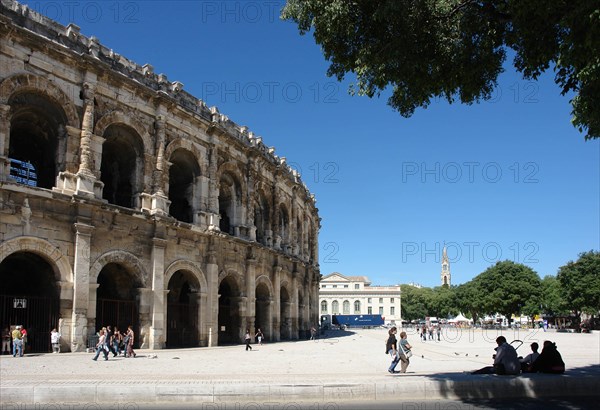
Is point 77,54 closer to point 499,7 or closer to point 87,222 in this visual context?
point 87,222

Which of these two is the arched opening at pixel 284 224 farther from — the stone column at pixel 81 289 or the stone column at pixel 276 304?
the stone column at pixel 81 289

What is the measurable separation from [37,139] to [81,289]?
6.53 metres

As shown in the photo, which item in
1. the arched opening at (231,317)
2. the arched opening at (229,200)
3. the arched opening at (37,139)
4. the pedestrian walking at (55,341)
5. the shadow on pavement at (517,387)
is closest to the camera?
the shadow on pavement at (517,387)

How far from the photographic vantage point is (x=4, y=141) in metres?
17.0

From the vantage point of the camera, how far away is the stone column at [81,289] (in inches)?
708

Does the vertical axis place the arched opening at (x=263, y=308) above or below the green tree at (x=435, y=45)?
below

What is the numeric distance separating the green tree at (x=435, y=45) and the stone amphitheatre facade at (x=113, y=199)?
11.9 m

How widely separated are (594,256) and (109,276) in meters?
44.0

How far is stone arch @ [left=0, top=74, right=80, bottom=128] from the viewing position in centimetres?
1723

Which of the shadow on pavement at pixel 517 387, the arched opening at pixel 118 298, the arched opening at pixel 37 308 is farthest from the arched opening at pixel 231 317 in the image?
the shadow on pavement at pixel 517 387

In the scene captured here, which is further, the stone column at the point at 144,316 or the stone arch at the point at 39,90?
the stone column at the point at 144,316

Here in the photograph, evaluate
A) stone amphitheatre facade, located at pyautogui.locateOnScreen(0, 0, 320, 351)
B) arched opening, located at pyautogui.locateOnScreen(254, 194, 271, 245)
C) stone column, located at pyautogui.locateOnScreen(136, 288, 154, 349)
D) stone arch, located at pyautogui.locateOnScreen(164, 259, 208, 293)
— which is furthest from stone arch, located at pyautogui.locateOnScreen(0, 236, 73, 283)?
arched opening, located at pyautogui.locateOnScreen(254, 194, 271, 245)

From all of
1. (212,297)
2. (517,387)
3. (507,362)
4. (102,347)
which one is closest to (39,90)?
(102,347)

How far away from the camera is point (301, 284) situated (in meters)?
38.0
